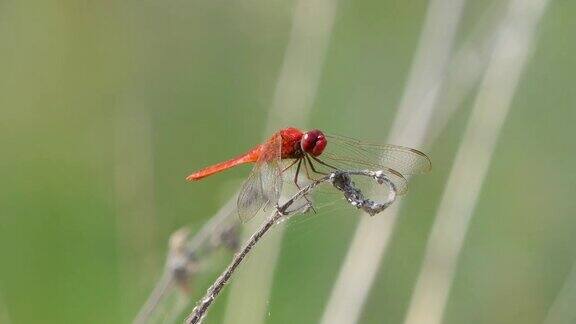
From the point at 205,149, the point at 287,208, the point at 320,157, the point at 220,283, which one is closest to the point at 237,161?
the point at 320,157

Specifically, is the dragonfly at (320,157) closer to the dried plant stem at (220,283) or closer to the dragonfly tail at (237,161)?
the dragonfly tail at (237,161)

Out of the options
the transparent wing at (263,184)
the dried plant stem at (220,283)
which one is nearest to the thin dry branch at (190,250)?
the transparent wing at (263,184)

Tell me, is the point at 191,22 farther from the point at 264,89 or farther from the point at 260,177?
the point at 260,177

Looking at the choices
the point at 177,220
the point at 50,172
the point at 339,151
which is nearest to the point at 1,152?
the point at 50,172

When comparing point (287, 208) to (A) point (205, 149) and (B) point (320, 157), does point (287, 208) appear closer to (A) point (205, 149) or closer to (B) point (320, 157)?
(B) point (320, 157)

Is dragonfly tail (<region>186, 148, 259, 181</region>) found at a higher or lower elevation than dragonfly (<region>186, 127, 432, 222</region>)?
lower

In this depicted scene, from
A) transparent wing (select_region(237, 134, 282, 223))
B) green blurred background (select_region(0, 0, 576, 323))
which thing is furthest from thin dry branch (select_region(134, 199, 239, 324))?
green blurred background (select_region(0, 0, 576, 323))

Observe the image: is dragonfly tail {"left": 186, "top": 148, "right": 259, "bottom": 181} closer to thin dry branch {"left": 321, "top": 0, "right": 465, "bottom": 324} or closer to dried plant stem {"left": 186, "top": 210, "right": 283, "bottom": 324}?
thin dry branch {"left": 321, "top": 0, "right": 465, "bottom": 324}
